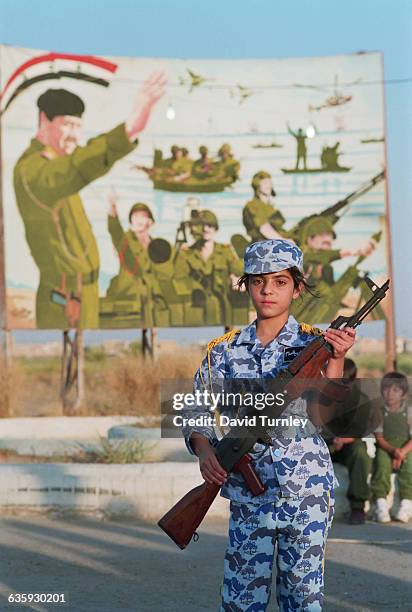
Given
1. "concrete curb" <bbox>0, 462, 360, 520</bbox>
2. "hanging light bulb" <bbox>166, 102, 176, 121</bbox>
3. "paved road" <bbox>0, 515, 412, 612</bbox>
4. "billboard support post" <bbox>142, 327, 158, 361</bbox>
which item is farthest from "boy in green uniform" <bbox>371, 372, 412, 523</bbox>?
"hanging light bulb" <bbox>166, 102, 176, 121</bbox>

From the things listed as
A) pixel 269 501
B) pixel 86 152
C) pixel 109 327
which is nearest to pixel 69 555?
pixel 269 501

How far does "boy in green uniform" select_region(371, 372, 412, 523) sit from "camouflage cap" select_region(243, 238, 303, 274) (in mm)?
4730

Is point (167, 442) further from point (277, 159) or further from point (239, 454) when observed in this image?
point (277, 159)

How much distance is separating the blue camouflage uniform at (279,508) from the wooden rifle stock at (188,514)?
0.44 ft

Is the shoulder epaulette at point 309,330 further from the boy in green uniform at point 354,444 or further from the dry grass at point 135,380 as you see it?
the dry grass at point 135,380

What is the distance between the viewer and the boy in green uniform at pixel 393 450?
26.1 feet

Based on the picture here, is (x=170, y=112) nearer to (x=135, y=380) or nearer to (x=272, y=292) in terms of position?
(x=135, y=380)

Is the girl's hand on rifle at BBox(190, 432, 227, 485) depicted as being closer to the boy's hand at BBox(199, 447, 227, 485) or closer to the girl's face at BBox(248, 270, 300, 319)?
the boy's hand at BBox(199, 447, 227, 485)

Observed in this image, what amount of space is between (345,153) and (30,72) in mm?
5684

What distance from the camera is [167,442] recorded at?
10.6 metres

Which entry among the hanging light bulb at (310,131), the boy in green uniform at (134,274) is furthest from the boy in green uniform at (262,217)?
the boy in green uniform at (134,274)

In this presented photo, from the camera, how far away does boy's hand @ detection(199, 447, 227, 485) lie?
346 cm

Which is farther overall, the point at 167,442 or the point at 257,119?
the point at 257,119

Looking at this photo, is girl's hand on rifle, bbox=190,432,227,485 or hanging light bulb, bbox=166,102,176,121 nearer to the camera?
girl's hand on rifle, bbox=190,432,227,485
